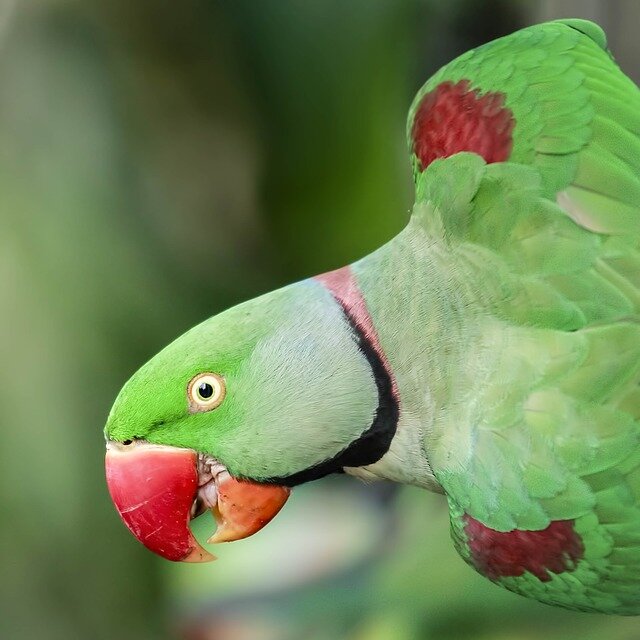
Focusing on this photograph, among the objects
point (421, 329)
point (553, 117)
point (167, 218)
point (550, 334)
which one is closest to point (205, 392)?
point (421, 329)

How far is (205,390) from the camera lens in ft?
2.94

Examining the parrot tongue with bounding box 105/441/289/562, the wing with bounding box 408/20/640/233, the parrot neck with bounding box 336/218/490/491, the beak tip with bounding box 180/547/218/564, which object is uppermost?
the wing with bounding box 408/20/640/233

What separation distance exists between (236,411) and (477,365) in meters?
0.28

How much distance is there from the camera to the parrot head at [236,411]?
90 cm

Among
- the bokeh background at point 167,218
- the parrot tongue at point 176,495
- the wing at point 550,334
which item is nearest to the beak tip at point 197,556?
the parrot tongue at point 176,495

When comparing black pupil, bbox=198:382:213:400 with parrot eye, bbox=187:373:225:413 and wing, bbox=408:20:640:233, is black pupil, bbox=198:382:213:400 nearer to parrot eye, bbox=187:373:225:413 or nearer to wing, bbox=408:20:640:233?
parrot eye, bbox=187:373:225:413

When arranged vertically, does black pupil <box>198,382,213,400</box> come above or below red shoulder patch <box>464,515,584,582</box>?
above

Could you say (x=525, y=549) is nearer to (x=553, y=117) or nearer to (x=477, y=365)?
(x=477, y=365)

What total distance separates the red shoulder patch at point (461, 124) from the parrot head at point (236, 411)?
0.79 feet

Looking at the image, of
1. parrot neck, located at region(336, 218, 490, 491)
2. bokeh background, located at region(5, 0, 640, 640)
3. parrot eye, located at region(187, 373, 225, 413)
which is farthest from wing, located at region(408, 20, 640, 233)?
bokeh background, located at region(5, 0, 640, 640)

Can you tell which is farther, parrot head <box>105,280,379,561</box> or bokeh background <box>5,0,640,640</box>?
bokeh background <box>5,0,640,640</box>

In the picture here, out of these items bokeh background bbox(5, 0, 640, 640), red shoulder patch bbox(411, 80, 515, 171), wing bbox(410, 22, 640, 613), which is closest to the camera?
wing bbox(410, 22, 640, 613)

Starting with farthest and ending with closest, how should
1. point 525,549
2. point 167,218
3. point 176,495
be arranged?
point 167,218 < point 176,495 < point 525,549

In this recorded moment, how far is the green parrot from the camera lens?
31.2 inches
